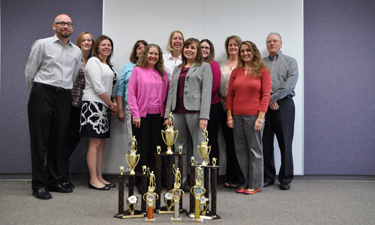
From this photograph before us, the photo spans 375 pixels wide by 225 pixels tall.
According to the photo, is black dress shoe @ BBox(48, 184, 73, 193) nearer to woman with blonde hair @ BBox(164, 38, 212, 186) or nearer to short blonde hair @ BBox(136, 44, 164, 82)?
woman with blonde hair @ BBox(164, 38, 212, 186)

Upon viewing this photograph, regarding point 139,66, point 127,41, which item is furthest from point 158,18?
point 139,66

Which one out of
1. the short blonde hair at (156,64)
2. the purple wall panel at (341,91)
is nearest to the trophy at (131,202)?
the short blonde hair at (156,64)

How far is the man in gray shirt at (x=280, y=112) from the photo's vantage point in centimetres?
318

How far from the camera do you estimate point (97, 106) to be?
2963 mm

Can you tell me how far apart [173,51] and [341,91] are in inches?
83.9

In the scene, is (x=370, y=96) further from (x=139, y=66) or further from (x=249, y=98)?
(x=139, y=66)

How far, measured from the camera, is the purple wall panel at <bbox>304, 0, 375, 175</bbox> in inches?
145

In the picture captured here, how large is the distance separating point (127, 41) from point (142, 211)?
2.06 metres

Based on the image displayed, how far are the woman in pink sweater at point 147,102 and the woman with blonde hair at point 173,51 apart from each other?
0.25 metres

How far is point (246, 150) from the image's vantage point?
3.00m

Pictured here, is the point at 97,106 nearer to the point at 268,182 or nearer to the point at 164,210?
the point at 164,210

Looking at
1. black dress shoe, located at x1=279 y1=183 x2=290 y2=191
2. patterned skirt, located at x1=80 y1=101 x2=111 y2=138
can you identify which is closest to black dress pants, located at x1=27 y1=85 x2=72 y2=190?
patterned skirt, located at x1=80 y1=101 x2=111 y2=138

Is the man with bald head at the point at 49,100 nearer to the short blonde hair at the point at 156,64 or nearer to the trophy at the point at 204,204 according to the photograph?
the short blonde hair at the point at 156,64

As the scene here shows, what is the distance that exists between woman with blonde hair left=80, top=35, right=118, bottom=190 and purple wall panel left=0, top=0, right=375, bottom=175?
66cm
